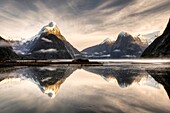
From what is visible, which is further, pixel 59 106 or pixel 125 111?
pixel 59 106

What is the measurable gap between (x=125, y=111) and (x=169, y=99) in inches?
247

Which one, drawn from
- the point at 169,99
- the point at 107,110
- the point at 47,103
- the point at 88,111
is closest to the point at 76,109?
the point at 88,111

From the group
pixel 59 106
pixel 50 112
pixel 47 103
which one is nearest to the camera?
pixel 50 112

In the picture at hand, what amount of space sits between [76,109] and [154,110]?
188 inches

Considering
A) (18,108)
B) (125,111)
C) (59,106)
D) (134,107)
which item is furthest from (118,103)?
(18,108)

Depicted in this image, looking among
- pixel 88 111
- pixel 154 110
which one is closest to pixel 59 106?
pixel 88 111

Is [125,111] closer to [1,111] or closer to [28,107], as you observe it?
[28,107]

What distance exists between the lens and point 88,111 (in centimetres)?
1391

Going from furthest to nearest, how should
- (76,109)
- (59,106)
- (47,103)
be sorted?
1. (47,103)
2. (59,106)
3. (76,109)

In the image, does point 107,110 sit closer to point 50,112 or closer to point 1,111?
point 50,112

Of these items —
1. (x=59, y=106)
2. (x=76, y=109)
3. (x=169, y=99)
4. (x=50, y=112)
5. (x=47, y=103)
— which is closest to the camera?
(x=50, y=112)

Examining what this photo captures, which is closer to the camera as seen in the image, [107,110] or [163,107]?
[107,110]

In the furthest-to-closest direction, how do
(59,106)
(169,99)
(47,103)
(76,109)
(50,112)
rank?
(169,99) < (47,103) < (59,106) < (76,109) < (50,112)

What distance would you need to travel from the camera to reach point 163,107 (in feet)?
50.2
